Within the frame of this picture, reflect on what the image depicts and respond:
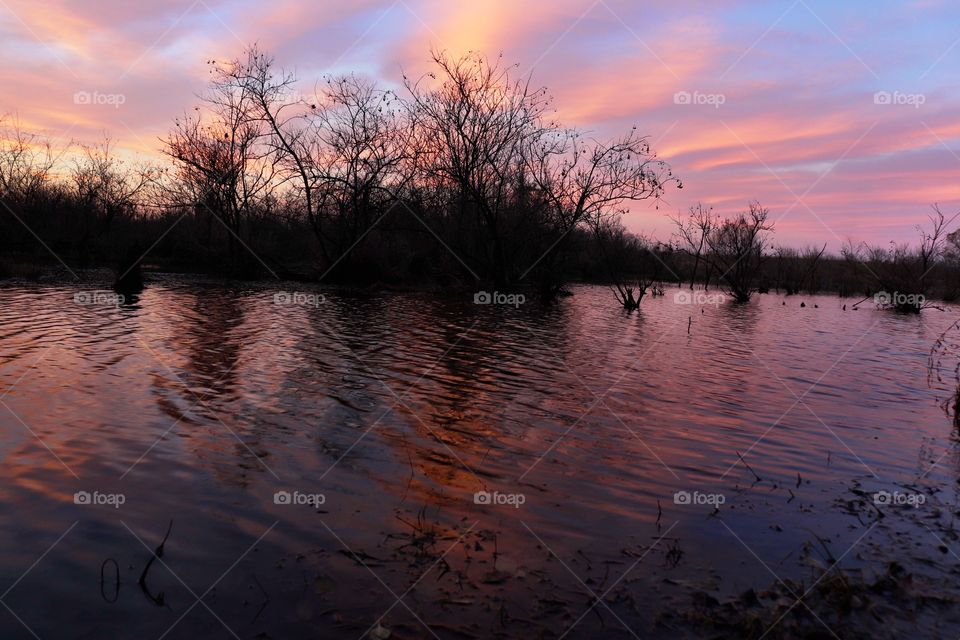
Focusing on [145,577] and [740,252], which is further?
[740,252]

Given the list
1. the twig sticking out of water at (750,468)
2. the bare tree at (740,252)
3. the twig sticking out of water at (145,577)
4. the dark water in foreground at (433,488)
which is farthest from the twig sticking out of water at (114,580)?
the bare tree at (740,252)

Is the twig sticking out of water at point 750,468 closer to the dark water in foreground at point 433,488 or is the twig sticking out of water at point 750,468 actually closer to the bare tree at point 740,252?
the dark water in foreground at point 433,488

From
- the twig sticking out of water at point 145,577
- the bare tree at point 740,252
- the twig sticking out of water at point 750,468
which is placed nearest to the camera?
the twig sticking out of water at point 145,577

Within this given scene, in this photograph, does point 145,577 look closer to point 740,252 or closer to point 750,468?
point 750,468

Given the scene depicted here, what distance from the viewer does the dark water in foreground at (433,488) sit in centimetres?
411

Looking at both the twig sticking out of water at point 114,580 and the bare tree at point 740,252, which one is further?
the bare tree at point 740,252

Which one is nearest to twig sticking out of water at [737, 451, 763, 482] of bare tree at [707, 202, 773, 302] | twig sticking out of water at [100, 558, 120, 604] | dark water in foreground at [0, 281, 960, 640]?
dark water in foreground at [0, 281, 960, 640]

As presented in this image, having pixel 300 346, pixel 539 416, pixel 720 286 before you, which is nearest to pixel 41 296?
pixel 300 346

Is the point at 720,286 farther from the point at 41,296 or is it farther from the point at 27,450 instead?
the point at 27,450

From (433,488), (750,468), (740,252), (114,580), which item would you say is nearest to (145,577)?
(114,580)

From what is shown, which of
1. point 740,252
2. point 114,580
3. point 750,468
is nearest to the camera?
point 114,580

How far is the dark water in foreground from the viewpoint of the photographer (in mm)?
4105

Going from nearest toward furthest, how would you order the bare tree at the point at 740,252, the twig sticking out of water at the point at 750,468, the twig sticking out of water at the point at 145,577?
the twig sticking out of water at the point at 145,577 < the twig sticking out of water at the point at 750,468 < the bare tree at the point at 740,252

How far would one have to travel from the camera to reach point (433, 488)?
20.4ft
